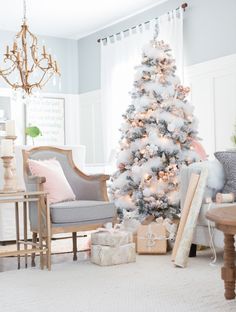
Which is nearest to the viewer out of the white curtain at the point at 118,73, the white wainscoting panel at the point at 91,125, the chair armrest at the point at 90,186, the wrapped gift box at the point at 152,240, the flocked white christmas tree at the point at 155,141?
the wrapped gift box at the point at 152,240

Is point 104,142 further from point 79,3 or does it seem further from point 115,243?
point 115,243

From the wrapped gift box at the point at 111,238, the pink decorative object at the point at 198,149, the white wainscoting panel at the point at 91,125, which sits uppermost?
the white wainscoting panel at the point at 91,125

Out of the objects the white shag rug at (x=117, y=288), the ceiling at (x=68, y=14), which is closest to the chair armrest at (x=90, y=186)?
the white shag rug at (x=117, y=288)

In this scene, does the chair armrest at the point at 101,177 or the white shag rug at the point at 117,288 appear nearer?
the white shag rug at the point at 117,288

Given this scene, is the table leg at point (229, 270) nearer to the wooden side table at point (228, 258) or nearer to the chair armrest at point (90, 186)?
the wooden side table at point (228, 258)

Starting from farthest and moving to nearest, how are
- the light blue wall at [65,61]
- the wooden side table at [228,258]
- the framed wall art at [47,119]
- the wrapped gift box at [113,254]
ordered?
the light blue wall at [65,61], the framed wall art at [47,119], the wrapped gift box at [113,254], the wooden side table at [228,258]

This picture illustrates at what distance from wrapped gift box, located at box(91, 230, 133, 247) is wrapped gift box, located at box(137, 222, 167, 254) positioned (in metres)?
0.34

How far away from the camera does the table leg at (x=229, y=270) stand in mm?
2836

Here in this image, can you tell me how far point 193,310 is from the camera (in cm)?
272

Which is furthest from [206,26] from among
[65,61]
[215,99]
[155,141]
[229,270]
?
[229,270]

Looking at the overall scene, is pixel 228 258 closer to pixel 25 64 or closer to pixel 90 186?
pixel 90 186

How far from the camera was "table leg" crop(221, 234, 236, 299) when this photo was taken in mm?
2836

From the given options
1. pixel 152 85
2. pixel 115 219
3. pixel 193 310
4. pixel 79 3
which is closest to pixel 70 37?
pixel 79 3

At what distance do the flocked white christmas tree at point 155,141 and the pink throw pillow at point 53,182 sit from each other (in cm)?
66
